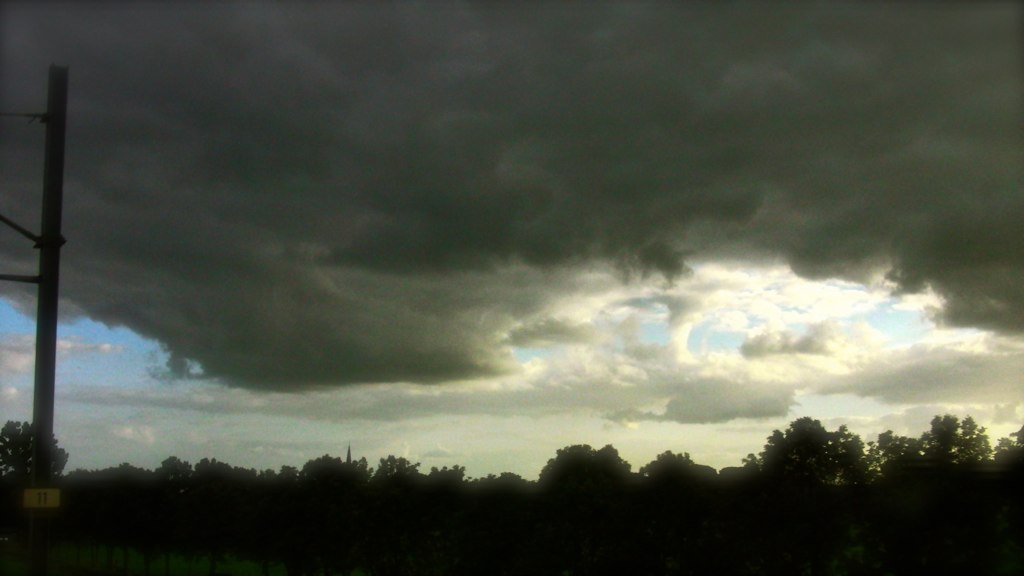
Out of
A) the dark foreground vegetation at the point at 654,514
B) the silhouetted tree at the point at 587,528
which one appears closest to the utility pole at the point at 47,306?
the dark foreground vegetation at the point at 654,514

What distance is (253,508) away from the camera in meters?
84.2

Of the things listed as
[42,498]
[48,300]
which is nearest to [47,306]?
[48,300]

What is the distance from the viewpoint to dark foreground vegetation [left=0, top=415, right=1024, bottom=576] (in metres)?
41.6

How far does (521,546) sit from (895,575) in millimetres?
22283

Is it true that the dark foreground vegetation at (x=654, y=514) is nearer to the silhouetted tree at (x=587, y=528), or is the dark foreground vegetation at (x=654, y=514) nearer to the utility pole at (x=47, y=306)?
the silhouetted tree at (x=587, y=528)

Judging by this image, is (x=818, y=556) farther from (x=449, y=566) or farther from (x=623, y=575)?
(x=449, y=566)

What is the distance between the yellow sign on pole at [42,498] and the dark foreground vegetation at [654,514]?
34702mm

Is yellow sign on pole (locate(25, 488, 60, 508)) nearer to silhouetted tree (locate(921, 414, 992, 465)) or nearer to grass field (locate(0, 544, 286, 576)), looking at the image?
silhouetted tree (locate(921, 414, 992, 465))

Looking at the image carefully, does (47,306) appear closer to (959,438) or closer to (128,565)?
(959,438)

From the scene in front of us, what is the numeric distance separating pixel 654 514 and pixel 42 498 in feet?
151

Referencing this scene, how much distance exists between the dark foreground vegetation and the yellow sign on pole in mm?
34702

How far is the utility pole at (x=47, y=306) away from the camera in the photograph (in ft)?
50.2

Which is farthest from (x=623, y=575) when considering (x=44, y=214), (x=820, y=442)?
(x=44, y=214)

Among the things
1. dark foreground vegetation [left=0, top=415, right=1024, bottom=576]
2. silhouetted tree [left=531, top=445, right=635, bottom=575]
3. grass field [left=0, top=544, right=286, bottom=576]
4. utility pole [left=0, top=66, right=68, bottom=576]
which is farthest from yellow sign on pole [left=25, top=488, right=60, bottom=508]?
grass field [left=0, top=544, right=286, bottom=576]
